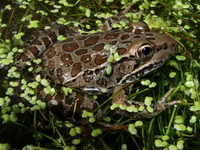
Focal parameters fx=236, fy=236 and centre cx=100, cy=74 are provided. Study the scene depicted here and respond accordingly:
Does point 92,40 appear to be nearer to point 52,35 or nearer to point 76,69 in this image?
point 76,69

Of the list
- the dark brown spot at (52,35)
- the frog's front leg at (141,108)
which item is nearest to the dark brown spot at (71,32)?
the dark brown spot at (52,35)

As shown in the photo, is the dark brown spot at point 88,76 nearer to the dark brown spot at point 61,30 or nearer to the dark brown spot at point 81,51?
the dark brown spot at point 81,51

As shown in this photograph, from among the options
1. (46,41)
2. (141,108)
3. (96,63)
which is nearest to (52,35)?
(46,41)

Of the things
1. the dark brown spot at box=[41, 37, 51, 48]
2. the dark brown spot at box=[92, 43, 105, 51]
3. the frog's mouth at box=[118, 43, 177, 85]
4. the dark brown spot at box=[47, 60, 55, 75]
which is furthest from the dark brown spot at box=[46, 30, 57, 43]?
the frog's mouth at box=[118, 43, 177, 85]

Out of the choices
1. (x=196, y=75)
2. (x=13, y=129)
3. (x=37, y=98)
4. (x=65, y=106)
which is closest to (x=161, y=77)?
(x=196, y=75)

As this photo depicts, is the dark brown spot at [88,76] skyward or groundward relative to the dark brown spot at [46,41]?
groundward

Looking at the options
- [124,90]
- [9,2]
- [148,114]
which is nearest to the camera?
[148,114]

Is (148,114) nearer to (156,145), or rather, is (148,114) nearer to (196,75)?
(156,145)
